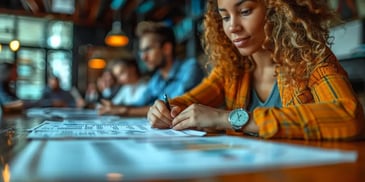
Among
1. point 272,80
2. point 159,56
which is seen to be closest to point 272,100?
point 272,80

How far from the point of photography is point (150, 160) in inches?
17.0

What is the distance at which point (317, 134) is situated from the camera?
752mm

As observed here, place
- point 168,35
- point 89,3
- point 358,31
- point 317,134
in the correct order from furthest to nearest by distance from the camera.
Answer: point 89,3 < point 168,35 < point 358,31 < point 317,134

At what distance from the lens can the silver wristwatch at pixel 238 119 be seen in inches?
31.3

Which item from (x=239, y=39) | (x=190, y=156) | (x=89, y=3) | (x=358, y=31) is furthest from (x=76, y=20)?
(x=190, y=156)

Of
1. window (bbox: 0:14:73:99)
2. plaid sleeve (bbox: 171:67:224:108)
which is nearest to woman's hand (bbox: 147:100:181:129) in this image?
plaid sleeve (bbox: 171:67:224:108)

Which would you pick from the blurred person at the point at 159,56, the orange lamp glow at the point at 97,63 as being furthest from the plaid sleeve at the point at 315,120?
the orange lamp glow at the point at 97,63

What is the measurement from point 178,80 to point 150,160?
2.13 meters

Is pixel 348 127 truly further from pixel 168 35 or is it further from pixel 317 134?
pixel 168 35

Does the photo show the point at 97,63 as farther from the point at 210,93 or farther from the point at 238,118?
the point at 238,118

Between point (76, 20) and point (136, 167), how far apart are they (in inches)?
328

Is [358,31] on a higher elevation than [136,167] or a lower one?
higher

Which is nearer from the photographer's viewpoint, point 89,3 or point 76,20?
point 89,3

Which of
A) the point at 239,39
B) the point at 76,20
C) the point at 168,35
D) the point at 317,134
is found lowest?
the point at 317,134
